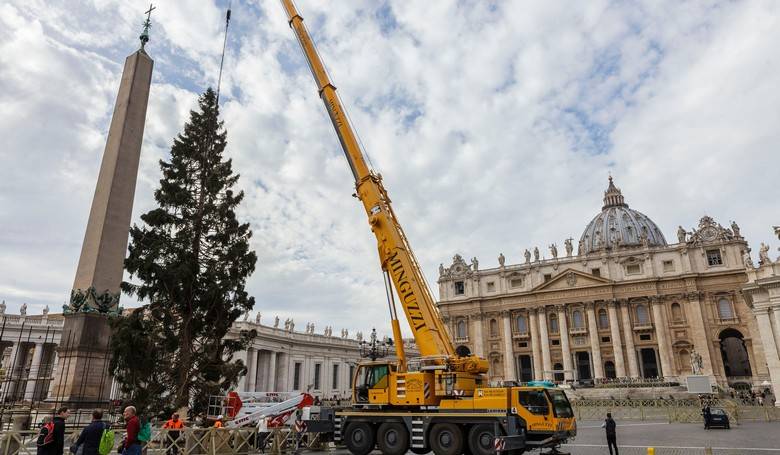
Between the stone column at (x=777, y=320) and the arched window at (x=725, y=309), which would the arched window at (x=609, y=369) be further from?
the stone column at (x=777, y=320)

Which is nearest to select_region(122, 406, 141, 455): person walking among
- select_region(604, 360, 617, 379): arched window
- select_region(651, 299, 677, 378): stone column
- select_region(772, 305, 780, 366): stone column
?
select_region(772, 305, 780, 366): stone column

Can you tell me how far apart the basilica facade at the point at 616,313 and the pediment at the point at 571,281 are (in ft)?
0.45

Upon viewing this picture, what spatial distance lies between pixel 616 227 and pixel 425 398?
286ft

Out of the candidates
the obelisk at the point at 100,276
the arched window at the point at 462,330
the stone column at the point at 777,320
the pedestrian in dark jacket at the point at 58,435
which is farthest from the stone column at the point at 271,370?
the pedestrian in dark jacket at the point at 58,435

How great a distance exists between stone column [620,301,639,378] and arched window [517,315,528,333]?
12774 mm

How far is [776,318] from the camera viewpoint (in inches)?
1293

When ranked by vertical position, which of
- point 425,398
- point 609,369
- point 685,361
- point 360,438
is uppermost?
point 685,361

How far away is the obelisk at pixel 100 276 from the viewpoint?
1625cm

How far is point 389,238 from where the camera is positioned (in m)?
16.3

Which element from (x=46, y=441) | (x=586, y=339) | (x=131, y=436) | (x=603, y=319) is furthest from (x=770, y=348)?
(x=46, y=441)

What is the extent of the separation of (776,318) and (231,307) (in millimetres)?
34765

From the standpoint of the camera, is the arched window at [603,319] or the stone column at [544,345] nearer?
the arched window at [603,319]

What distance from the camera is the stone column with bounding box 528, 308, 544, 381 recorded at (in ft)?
224

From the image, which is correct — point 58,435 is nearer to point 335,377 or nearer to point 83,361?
point 83,361
